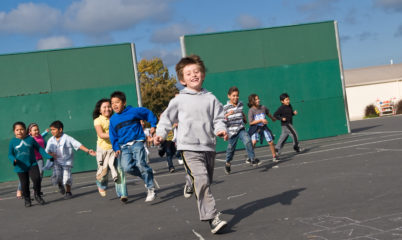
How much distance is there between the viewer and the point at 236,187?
8.05 metres

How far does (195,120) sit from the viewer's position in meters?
5.21

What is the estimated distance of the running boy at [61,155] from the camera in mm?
9750

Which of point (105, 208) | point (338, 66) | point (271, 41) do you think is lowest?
point (105, 208)

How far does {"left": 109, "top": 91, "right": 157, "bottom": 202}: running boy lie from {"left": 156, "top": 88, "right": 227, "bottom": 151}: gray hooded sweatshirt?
7.20 feet

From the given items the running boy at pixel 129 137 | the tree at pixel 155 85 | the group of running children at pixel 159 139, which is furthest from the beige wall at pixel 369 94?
the running boy at pixel 129 137

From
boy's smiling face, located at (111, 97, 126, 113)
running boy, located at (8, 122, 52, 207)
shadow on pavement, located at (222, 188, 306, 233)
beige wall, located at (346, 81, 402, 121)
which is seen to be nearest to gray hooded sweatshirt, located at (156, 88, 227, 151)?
shadow on pavement, located at (222, 188, 306, 233)

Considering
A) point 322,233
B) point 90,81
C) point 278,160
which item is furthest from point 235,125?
point 90,81

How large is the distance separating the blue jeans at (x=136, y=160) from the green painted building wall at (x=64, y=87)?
8.87 meters

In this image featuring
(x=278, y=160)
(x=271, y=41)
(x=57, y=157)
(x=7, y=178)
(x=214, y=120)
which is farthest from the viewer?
(x=271, y=41)

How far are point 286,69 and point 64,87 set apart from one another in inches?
322

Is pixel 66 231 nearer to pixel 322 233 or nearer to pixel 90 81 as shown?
pixel 322 233

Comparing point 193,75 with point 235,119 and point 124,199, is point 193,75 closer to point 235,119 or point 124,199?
point 124,199

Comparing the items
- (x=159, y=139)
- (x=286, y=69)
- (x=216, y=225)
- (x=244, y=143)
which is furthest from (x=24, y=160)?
(x=286, y=69)

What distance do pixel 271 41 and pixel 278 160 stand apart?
25.4 ft
